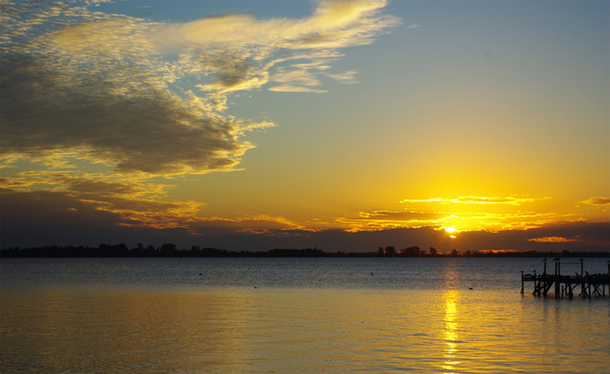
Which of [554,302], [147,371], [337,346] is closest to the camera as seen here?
[147,371]

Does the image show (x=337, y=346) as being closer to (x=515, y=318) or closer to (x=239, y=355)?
(x=239, y=355)

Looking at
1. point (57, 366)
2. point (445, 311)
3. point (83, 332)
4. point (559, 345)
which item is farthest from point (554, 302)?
point (57, 366)

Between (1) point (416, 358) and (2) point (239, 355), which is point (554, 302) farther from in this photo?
(2) point (239, 355)

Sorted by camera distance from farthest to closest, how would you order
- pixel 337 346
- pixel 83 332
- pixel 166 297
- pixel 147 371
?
pixel 166 297, pixel 83 332, pixel 337 346, pixel 147 371

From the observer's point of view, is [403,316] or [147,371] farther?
[403,316]

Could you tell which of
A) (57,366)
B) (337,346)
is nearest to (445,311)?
(337,346)

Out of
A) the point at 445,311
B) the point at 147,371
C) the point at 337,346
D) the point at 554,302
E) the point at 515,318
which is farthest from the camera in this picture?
the point at 554,302

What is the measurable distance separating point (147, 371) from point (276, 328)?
485 inches

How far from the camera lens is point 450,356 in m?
27.0

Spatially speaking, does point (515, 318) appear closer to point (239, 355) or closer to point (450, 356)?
point (450, 356)

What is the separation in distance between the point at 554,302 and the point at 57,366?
45.5 m

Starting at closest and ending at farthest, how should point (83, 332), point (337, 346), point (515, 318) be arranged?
point (337, 346), point (83, 332), point (515, 318)

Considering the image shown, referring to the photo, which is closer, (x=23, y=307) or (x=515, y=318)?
(x=515, y=318)

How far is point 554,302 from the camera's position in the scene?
183 ft
